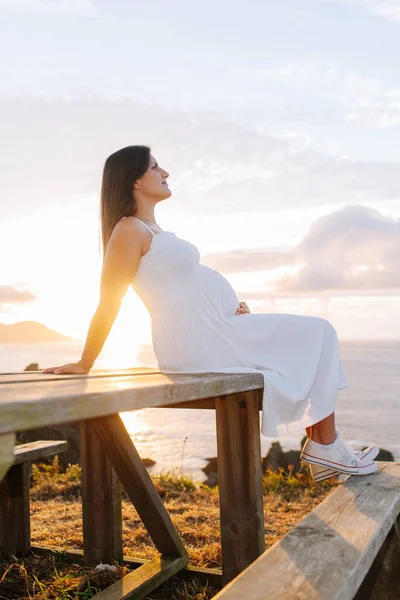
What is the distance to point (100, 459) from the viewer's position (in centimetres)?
350

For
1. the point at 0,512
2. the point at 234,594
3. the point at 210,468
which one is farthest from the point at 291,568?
the point at 210,468

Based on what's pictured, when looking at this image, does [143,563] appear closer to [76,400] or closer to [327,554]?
[327,554]

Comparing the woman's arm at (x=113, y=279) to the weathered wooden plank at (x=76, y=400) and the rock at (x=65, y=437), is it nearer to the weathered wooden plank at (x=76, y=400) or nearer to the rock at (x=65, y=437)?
the weathered wooden plank at (x=76, y=400)

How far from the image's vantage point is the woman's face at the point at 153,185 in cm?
348

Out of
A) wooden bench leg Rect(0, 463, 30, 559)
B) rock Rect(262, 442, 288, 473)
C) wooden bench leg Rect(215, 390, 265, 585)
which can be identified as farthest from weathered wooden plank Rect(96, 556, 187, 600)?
rock Rect(262, 442, 288, 473)

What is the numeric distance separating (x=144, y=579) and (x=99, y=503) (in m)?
0.55

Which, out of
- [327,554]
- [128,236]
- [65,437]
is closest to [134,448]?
[128,236]

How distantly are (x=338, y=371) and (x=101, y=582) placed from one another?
1768 millimetres

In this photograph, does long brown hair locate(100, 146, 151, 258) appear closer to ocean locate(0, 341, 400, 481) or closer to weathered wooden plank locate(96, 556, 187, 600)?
weathered wooden plank locate(96, 556, 187, 600)

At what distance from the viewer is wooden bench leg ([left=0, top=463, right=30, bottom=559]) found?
3.82 meters

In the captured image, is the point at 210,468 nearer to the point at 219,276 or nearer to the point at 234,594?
the point at 219,276

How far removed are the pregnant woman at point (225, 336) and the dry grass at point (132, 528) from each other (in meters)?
1.10

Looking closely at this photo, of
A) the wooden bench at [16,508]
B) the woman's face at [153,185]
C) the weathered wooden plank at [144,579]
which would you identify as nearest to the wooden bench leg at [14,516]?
→ the wooden bench at [16,508]

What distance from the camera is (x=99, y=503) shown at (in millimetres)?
3514
